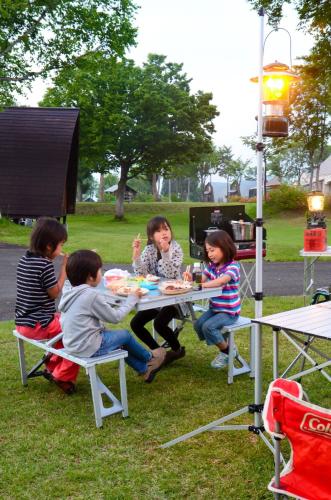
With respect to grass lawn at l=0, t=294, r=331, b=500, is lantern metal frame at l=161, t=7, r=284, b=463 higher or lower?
higher

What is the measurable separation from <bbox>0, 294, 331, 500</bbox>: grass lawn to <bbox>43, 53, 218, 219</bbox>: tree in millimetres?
29687

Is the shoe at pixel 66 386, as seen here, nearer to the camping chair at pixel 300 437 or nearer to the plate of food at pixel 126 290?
the plate of food at pixel 126 290

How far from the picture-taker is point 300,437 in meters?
1.80

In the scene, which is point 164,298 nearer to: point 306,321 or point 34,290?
point 34,290

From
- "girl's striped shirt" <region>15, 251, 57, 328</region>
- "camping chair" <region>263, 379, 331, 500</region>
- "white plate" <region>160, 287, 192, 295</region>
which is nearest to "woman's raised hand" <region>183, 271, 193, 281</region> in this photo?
"white plate" <region>160, 287, 192, 295</region>

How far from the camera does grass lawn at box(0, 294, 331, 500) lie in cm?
266

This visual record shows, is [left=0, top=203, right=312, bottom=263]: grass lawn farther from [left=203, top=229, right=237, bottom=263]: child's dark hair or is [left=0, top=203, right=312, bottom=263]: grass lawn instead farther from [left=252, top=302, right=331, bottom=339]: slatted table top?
[left=252, top=302, right=331, bottom=339]: slatted table top

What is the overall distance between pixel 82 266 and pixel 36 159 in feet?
62.0

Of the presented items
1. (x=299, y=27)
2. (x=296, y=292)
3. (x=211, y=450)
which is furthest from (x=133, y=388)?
(x=299, y=27)

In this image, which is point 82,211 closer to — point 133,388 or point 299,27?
point 299,27

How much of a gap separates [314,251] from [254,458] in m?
3.98

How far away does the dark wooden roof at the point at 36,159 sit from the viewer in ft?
67.1

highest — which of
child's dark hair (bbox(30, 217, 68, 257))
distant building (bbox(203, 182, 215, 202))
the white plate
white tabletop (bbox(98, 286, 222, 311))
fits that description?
distant building (bbox(203, 182, 215, 202))

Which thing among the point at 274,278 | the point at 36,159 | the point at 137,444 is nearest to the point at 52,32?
the point at 36,159
